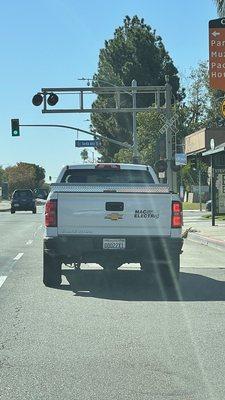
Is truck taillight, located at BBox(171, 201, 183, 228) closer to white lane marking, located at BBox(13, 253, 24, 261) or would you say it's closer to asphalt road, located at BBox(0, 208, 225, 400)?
asphalt road, located at BBox(0, 208, 225, 400)

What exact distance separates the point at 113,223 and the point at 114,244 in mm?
352

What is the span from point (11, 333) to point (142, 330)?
1.59 m

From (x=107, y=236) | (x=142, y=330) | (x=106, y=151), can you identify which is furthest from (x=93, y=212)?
(x=106, y=151)

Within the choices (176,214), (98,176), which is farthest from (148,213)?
(98,176)

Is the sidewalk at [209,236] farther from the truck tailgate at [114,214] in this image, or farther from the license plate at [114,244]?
the license plate at [114,244]

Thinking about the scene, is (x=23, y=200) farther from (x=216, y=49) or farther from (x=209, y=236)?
(x=216, y=49)

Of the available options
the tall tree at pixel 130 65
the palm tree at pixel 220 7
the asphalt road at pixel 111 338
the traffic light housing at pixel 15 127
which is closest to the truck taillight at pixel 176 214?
the asphalt road at pixel 111 338

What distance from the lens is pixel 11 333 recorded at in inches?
315

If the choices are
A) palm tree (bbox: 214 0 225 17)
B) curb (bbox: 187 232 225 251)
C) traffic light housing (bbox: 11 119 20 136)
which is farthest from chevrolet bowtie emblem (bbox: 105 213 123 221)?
traffic light housing (bbox: 11 119 20 136)

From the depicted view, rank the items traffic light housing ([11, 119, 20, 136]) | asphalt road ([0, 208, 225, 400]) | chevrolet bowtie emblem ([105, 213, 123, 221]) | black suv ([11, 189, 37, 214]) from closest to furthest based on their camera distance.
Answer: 1. asphalt road ([0, 208, 225, 400])
2. chevrolet bowtie emblem ([105, 213, 123, 221])
3. traffic light housing ([11, 119, 20, 136])
4. black suv ([11, 189, 37, 214])

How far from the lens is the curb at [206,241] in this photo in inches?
762

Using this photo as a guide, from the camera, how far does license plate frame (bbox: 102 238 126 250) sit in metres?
10.9

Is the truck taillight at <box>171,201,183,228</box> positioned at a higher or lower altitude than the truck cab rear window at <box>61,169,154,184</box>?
lower

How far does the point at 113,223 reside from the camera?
11.0m
